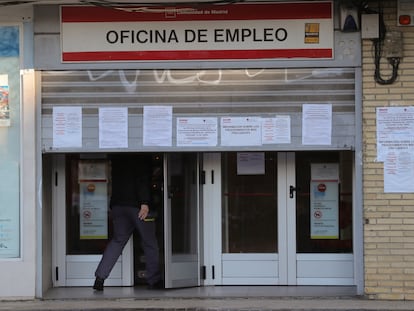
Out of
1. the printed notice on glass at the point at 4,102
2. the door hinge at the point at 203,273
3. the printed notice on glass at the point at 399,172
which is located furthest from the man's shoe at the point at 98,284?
the printed notice on glass at the point at 399,172

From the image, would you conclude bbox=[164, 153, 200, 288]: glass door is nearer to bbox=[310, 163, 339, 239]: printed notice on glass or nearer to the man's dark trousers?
the man's dark trousers

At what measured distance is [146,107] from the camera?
800 cm

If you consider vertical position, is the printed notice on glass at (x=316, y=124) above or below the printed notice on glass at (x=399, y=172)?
above

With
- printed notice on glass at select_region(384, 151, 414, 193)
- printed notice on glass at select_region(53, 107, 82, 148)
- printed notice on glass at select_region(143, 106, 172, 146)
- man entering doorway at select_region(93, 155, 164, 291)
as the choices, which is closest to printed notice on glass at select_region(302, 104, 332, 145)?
printed notice on glass at select_region(384, 151, 414, 193)

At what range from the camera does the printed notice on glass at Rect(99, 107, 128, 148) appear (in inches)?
314

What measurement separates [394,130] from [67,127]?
12.1ft

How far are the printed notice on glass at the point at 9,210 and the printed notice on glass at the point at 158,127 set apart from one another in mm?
1551

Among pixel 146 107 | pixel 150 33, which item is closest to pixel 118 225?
pixel 146 107

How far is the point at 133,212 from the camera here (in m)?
8.38

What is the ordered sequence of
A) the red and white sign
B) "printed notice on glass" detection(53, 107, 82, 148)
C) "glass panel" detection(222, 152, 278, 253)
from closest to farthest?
the red and white sign → "printed notice on glass" detection(53, 107, 82, 148) → "glass panel" detection(222, 152, 278, 253)

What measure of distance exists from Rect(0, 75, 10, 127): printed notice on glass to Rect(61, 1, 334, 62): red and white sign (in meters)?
0.75

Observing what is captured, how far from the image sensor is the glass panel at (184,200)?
862cm

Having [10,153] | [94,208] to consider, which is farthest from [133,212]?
[10,153]

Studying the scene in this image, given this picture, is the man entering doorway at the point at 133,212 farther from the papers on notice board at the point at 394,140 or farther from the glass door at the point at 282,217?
the papers on notice board at the point at 394,140
